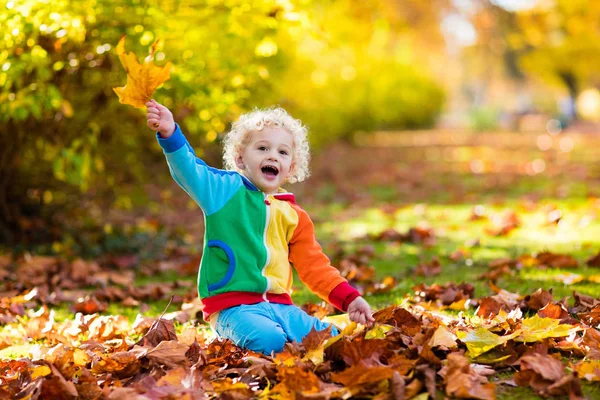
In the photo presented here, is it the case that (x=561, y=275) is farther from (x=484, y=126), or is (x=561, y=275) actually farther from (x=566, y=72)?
(x=566, y=72)

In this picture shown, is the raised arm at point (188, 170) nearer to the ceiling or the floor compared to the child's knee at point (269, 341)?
nearer to the ceiling

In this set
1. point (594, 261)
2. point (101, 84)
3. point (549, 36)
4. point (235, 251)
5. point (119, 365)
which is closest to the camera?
point (119, 365)

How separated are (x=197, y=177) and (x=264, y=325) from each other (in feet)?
2.05

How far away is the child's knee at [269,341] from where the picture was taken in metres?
2.90

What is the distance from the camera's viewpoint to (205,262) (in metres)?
3.08

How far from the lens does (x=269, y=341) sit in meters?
2.90

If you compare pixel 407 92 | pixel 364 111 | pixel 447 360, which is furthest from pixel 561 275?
pixel 407 92

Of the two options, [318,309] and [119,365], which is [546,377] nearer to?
[119,365]

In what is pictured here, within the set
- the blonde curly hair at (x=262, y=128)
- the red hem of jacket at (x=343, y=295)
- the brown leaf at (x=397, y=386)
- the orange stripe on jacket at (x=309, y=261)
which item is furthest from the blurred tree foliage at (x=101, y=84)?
the brown leaf at (x=397, y=386)

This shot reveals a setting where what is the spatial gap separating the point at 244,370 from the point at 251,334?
0.92ft

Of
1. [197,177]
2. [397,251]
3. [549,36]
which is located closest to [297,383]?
[197,177]

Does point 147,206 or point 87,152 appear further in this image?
point 147,206

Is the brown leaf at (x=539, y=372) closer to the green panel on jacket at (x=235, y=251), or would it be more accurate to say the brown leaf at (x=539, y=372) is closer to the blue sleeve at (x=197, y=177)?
the green panel on jacket at (x=235, y=251)

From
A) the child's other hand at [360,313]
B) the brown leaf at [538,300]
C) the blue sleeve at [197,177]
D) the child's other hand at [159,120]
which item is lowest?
A: the brown leaf at [538,300]
